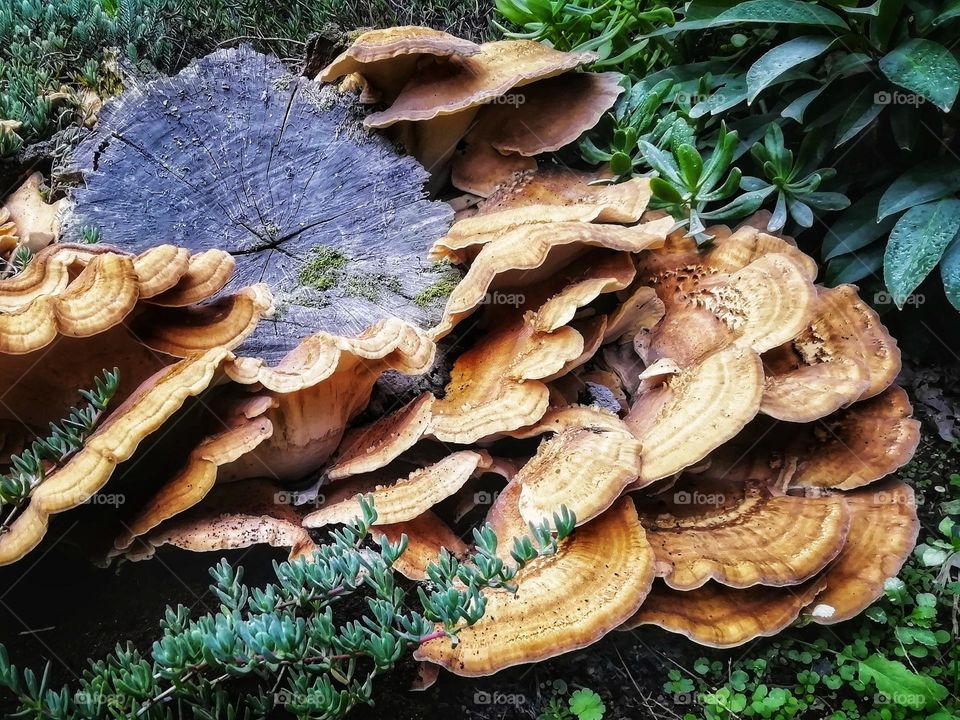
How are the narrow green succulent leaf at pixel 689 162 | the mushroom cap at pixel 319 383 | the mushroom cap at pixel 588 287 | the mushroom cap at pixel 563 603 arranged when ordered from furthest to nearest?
the narrow green succulent leaf at pixel 689 162 → the mushroom cap at pixel 588 287 → the mushroom cap at pixel 319 383 → the mushroom cap at pixel 563 603

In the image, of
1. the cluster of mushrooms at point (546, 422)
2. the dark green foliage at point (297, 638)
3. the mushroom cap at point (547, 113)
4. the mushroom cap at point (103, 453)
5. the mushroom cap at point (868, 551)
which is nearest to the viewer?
the dark green foliage at point (297, 638)

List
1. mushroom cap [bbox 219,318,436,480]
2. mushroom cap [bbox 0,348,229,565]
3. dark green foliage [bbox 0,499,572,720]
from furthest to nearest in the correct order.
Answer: mushroom cap [bbox 219,318,436,480], mushroom cap [bbox 0,348,229,565], dark green foliage [bbox 0,499,572,720]

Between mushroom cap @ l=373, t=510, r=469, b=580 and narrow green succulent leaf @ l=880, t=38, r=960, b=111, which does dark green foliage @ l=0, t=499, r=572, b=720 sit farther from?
narrow green succulent leaf @ l=880, t=38, r=960, b=111

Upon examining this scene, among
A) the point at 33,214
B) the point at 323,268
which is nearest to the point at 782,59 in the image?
the point at 323,268

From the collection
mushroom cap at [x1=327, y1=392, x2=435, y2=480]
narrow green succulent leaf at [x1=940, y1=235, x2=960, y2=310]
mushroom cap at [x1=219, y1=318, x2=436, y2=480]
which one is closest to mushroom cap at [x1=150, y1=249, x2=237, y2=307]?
mushroom cap at [x1=219, y1=318, x2=436, y2=480]

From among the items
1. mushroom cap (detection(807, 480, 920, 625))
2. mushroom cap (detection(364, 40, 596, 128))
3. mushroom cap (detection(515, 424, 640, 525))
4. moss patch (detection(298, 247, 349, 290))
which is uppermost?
mushroom cap (detection(364, 40, 596, 128))

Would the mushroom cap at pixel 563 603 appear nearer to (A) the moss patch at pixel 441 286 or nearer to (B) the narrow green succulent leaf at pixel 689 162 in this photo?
(A) the moss patch at pixel 441 286

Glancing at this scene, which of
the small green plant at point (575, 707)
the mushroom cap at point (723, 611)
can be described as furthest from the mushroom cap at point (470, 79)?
the small green plant at point (575, 707)
